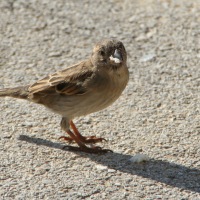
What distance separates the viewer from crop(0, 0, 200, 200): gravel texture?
5.71m

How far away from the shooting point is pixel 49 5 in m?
9.02

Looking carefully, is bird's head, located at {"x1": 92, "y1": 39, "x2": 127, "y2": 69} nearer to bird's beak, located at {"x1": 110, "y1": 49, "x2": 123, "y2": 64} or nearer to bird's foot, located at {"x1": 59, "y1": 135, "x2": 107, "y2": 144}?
bird's beak, located at {"x1": 110, "y1": 49, "x2": 123, "y2": 64}

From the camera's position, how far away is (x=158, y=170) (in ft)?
19.4

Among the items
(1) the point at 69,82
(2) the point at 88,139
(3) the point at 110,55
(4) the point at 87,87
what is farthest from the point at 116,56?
(2) the point at 88,139

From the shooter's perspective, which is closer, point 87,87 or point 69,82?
point 87,87

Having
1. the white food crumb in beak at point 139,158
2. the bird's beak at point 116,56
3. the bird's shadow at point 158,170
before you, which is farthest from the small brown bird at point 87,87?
the white food crumb in beak at point 139,158

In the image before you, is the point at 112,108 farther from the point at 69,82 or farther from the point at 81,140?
the point at 69,82

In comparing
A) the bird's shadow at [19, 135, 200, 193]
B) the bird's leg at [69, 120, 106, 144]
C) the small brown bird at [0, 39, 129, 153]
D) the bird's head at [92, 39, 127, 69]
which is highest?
the bird's head at [92, 39, 127, 69]

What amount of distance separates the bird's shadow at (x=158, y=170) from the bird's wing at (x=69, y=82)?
23.0 inches

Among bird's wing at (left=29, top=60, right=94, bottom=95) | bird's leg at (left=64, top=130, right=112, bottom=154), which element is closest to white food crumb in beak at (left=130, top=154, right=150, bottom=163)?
bird's leg at (left=64, top=130, right=112, bottom=154)

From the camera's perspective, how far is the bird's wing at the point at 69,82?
6057mm

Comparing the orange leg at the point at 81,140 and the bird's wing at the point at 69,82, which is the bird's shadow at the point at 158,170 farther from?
the bird's wing at the point at 69,82

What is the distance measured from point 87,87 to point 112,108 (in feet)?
3.47

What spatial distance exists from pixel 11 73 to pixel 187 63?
6.78 ft
